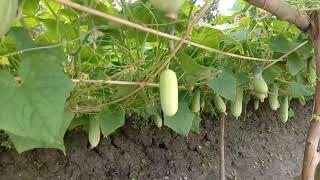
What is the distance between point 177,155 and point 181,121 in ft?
4.29

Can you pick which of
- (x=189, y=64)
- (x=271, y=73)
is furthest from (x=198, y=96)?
(x=189, y=64)

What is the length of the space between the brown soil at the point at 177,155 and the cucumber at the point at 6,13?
177 cm

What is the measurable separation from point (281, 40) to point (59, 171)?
1.40 m

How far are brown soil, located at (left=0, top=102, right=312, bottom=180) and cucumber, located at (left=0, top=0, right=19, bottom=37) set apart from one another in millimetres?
1769

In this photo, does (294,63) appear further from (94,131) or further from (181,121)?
(94,131)

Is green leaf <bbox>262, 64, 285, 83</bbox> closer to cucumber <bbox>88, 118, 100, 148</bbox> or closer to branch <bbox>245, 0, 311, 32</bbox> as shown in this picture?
branch <bbox>245, 0, 311, 32</bbox>

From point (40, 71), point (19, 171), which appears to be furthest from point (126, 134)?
point (40, 71)

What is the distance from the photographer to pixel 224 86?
4.41ft

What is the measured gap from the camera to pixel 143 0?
1.06 metres

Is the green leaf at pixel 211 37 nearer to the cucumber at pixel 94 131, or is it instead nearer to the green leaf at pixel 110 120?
the green leaf at pixel 110 120

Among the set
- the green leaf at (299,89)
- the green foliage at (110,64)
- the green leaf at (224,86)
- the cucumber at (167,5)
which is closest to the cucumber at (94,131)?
the green foliage at (110,64)

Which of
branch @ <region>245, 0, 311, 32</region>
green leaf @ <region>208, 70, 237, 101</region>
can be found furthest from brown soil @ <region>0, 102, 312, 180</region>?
branch @ <region>245, 0, 311, 32</region>

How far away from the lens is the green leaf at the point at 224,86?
1324 millimetres

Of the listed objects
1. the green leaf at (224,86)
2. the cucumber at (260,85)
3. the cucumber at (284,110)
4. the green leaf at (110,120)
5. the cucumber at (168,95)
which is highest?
the cucumber at (168,95)
